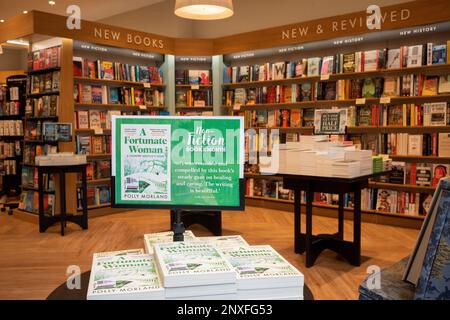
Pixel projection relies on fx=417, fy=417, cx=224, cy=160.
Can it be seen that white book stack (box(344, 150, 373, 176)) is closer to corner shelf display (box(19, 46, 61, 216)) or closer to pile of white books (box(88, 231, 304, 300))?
pile of white books (box(88, 231, 304, 300))

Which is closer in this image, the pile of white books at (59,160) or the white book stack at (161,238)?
the white book stack at (161,238)

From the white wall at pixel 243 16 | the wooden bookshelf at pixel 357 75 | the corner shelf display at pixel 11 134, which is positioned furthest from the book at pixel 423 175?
the corner shelf display at pixel 11 134

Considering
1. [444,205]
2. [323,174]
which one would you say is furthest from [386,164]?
[444,205]

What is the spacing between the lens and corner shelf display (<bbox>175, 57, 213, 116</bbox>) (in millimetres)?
7320

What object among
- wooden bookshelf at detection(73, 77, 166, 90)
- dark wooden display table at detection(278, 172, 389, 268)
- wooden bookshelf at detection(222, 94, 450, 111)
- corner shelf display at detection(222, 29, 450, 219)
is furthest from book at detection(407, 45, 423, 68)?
wooden bookshelf at detection(73, 77, 166, 90)

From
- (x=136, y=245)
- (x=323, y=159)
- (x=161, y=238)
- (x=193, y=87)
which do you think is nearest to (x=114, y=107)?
(x=193, y=87)

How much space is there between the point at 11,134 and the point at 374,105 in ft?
20.3

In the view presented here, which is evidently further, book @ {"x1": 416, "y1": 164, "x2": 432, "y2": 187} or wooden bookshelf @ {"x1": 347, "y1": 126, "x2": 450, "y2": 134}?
wooden bookshelf @ {"x1": 347, "y1": 126, "x2": 450, "y2": 134}

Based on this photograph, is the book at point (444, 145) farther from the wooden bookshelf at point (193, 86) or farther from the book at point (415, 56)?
the wooden bookshelf at point (193, 86)

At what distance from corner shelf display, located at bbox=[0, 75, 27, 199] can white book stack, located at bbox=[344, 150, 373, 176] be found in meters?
6.08

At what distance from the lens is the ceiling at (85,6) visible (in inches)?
341

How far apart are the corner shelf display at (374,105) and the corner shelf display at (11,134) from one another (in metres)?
4.09

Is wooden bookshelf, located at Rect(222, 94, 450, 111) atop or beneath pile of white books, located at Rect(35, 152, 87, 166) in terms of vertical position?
atop

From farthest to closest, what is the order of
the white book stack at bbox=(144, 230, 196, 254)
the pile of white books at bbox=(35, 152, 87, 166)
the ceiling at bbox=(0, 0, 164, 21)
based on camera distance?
the ceiling at bbox=(0, 0, 164, 21) → the pile of white books at bbox=(35, 152, 87, 166) → the white book stack at bbox=(144, 230, 196, 254)
